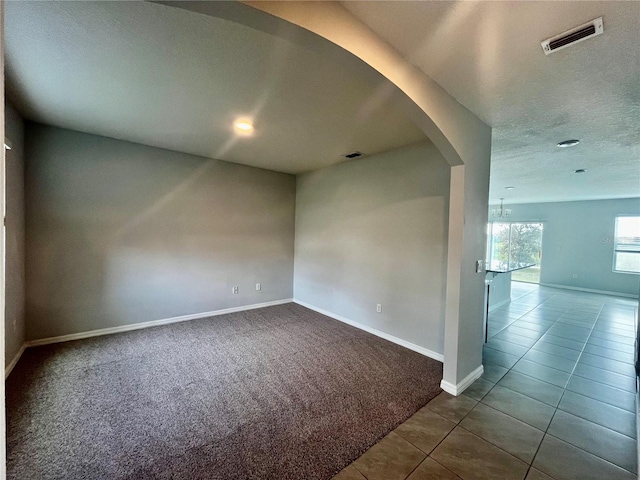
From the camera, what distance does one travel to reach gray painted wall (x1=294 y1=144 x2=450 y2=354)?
3289 mm

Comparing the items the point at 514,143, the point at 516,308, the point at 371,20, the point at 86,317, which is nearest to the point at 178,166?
the point at 86,317

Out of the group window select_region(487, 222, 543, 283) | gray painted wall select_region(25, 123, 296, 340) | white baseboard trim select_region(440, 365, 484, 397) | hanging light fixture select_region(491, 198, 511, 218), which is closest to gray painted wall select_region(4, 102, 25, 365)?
gray painted wall select_region(25, 123, 296, 340)

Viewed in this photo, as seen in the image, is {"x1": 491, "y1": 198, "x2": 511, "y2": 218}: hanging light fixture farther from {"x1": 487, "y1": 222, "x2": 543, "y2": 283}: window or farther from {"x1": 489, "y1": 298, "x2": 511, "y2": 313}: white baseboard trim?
{"x1": 489, "y1": 298, "x2": 511, "y2": 313}: white baseboard trim

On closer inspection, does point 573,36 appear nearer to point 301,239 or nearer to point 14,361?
point 301,239

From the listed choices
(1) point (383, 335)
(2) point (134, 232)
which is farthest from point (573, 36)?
(2) point (134, 232)

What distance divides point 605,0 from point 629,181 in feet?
18.2

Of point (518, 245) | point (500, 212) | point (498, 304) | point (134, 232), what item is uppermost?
point (500, 212)

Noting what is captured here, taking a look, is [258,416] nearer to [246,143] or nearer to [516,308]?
[246,143]

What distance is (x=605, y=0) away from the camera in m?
1.37

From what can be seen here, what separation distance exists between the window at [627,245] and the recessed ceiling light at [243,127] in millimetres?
9046

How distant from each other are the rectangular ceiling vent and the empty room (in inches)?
0.5

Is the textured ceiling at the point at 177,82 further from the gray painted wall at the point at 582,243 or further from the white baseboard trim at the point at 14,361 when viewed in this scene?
the gray painted wall at the point at 582,243

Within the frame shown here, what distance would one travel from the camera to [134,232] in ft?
12.5

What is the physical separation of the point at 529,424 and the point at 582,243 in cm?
770
